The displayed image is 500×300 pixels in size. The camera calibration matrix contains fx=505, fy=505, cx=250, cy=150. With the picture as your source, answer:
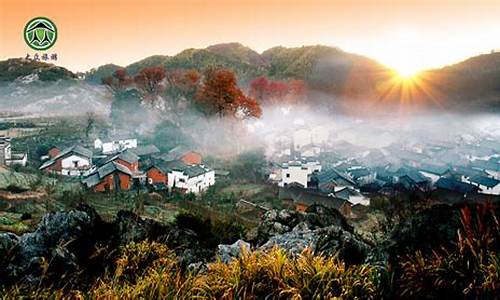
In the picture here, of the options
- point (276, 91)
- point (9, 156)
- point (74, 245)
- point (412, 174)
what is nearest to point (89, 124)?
point (9, 156)

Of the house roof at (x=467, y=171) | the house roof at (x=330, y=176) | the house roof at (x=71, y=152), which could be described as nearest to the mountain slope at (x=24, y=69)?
the house roof at (x=71, y=152)

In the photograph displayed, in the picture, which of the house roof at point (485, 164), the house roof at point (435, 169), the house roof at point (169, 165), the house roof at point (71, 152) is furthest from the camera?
the house roof at point (435, 169)

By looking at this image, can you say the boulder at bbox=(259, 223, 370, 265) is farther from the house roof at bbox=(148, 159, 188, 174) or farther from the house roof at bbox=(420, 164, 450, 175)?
the house roof at bbox=(420, 164, 450, 175)

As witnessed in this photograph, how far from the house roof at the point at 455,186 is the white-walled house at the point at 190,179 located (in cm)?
900

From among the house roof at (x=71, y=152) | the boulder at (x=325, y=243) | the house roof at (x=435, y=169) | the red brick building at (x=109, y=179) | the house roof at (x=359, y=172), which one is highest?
the boulder at (x=325, y=243)

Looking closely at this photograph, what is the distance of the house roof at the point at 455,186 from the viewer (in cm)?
1916

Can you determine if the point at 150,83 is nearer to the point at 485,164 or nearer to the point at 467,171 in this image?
the point at 467,171

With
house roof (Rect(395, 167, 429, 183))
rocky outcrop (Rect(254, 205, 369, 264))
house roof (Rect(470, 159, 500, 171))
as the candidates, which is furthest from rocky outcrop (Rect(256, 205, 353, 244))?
house roof (Rect(470, 159, 500, 171))

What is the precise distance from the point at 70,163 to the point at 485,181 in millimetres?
16277

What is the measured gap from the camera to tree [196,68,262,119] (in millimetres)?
23625

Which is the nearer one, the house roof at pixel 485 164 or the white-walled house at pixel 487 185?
the white-walled house at pixel 487 185

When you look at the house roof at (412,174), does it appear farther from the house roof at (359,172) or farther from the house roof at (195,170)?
the house roof at (195,170)

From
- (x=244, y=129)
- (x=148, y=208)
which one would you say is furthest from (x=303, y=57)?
(x=148, y=208)

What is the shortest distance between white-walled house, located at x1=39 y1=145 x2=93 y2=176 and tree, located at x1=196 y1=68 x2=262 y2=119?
6.30m
